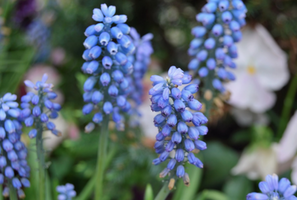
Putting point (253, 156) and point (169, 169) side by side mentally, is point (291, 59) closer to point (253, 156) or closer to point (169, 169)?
point (253, 156)

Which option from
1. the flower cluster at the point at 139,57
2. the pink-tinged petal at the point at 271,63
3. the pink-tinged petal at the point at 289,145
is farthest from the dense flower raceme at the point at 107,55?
the pink-tinged petal at the point at 271,63

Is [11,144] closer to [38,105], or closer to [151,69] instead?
[38,105]

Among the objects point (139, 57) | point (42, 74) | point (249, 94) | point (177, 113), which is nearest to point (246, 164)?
point (249, 94)

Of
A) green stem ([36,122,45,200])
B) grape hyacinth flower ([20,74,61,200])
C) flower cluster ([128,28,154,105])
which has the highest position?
flower cluster ([128,28,154,105])

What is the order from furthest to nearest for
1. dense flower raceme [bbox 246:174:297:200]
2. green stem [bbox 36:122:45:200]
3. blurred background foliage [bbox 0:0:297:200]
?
blurred background foliage [bbox 0:0:297:200] → green stem [bbox 36:122:45:200] → dense flower raceme [bbox 246:174:297:200]

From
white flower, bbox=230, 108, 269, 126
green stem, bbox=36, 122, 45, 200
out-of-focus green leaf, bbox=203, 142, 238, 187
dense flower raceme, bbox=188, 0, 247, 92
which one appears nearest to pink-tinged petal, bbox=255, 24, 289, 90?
white flower, bbox=230, 108, 269, 126

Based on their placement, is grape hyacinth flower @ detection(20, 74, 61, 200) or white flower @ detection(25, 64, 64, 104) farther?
white flower @ detection(25, 64, 64, 104)

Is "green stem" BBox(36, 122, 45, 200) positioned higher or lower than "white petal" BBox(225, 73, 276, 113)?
lower

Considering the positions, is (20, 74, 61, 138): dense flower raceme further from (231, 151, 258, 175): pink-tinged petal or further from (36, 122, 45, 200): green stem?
(231, 151, 258, 175): pink-tinged petal
